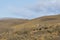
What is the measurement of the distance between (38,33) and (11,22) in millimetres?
19699

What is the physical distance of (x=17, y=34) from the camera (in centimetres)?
2005

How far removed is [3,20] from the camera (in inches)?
1567

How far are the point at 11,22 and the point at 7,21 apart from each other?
135 cm

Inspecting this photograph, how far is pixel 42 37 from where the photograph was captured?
727 inches

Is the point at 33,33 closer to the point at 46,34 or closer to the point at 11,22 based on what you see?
the point at 46,34

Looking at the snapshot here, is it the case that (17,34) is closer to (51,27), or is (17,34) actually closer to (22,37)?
(22,37)

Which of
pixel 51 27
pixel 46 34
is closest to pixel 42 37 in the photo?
pixel 46 34

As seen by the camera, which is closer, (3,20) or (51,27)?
(51,27)

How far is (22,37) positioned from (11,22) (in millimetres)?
19381

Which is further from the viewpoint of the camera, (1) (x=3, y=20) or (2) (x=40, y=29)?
(1) (x=3, y=20)

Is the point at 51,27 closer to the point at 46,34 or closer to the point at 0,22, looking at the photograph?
the point at 46,34

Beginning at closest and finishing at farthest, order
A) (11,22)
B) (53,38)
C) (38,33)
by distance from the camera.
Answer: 1. (53,38)
2. (38,33)
3. (11,22)

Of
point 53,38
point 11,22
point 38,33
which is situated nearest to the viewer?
point 53,38

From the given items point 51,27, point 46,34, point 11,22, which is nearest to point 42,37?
point 46,34
